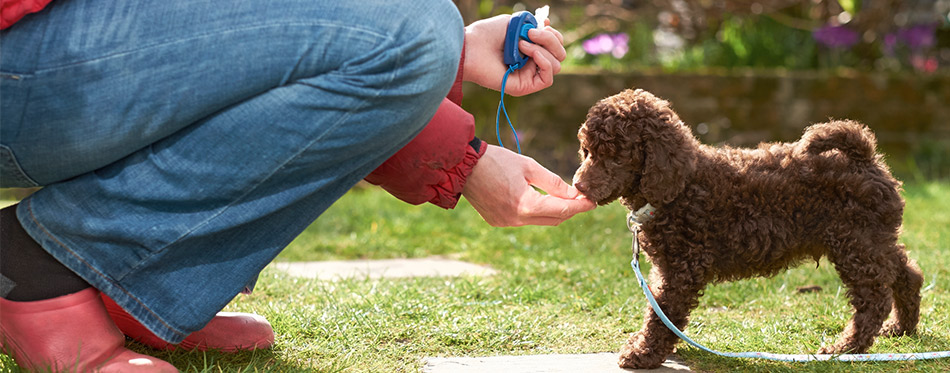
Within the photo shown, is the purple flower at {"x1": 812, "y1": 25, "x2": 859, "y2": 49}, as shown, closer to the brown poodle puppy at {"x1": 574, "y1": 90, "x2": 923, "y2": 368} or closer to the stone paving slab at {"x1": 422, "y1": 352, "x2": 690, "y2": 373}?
the brown poodle puppy at {"x1": 574, "y1": 90, "x2": 923, "y2": 368}

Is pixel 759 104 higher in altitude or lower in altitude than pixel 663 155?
lower

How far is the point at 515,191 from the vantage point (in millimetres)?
2211

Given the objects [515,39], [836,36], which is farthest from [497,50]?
[836,36]

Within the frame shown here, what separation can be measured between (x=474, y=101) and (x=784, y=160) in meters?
4.87

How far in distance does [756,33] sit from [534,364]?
6.25 meters

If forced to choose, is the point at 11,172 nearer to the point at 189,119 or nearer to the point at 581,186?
the point at 189,119

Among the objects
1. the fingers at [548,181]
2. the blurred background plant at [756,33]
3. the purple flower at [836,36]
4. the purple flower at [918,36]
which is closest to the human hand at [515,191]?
the fingers at [548,181]

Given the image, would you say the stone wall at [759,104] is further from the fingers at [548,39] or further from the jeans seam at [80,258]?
the jeans seam at [80,258]

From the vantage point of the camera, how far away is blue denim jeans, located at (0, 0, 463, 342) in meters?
1.75

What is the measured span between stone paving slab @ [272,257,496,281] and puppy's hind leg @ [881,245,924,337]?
1556 mm

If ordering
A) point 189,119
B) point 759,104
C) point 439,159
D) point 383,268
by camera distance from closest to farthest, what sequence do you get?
1. point 189,119
2. point 439,159
3. point 383,268
4. point 759,104

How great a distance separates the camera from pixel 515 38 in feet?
7.41

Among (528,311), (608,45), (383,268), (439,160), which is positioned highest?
(439,160)

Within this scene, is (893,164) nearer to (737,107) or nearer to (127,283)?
(737,107)
